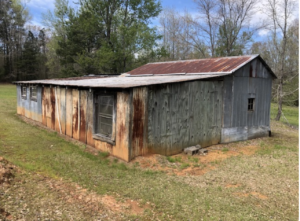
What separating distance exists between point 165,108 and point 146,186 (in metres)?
3.24

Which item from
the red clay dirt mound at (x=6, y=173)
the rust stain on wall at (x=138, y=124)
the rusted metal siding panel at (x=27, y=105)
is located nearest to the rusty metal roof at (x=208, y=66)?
the rust stain on wall at (x=138, y=124)

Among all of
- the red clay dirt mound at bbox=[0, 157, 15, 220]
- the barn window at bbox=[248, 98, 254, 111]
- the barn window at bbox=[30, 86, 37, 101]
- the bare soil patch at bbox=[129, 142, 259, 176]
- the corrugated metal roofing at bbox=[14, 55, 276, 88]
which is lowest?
the bare soil patch at bbox=[129, 142, 259, 176]

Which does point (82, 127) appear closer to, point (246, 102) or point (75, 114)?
point (75, 114)

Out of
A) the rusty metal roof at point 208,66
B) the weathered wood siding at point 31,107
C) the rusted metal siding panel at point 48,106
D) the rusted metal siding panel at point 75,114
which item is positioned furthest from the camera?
the weathered wood siding at point 31,107

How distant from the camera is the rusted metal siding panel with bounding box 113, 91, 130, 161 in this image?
7.36m

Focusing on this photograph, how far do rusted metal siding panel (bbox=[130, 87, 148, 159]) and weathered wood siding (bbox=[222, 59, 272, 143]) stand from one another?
4734 millimetres

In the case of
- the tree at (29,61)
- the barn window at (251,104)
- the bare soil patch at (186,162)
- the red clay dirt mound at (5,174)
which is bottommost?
the bare soil patch at (186,162)

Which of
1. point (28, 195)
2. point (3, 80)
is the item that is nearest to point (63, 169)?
point (28, 195)

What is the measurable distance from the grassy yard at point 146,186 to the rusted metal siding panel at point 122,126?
327 mm

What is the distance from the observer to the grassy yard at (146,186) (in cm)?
453

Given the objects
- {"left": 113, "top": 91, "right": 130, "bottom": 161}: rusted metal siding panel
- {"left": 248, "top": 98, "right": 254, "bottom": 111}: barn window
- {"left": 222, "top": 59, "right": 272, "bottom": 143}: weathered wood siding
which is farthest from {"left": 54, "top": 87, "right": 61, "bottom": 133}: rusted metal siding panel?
{"left": 248, "top": 98, "right": 254, "bottom": 111}: barn window

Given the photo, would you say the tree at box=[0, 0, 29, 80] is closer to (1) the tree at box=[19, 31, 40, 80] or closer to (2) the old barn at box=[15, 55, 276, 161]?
(1) the tree at box=[19, 31, 40, 80]

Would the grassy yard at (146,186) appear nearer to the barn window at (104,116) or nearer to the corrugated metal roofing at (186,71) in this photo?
the barn window at (104,116)

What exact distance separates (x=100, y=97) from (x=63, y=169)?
3.10 meters
